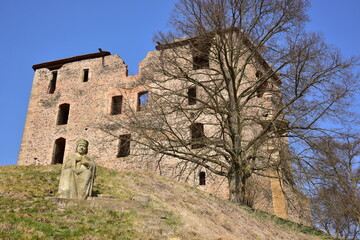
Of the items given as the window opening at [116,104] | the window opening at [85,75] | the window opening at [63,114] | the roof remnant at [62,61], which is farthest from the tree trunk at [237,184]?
the window opening at [85,75]

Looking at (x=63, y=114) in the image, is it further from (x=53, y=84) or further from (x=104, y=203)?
(x=104, y=203)

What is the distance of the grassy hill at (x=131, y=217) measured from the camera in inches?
314

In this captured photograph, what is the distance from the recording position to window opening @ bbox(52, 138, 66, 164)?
87.3 ft

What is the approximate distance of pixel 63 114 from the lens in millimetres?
28750

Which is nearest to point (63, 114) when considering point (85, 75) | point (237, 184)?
point (85, 75)

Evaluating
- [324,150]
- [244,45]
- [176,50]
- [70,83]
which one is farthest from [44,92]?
[324,150]

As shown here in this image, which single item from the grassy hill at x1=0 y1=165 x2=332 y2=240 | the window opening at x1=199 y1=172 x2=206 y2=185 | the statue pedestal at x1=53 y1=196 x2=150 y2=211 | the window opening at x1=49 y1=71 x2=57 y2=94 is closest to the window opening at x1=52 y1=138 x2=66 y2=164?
the window opening at x1=49 y1=71 x2=57 y2=94

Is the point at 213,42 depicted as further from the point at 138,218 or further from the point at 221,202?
the point at 138,218

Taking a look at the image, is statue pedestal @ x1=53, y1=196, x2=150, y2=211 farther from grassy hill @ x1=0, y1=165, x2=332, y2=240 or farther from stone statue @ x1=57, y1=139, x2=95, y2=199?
stone statue @ x1=57, y1=139, x2=95, y2=199

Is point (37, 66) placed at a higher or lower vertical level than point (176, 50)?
higher

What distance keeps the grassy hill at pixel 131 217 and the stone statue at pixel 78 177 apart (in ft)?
1.86

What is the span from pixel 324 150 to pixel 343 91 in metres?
2.07

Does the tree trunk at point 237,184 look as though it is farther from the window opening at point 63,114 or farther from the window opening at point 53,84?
the window opening at point 53,84

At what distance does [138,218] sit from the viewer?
9.38 m
